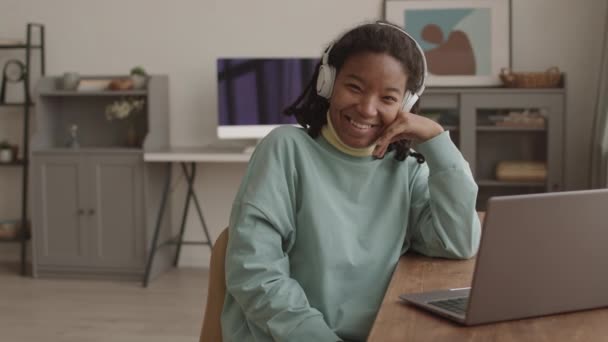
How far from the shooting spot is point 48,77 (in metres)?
5.11

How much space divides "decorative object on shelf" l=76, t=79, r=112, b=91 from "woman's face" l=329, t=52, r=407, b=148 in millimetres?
3842

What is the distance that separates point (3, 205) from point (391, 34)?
4.57 meters

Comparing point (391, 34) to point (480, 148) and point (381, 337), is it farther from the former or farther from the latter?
point (480, 148)

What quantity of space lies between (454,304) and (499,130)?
3.52 metres

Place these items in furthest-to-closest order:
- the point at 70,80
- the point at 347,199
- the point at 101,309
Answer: the point at 70,80 → the point at 101,309 → the point at 347,199

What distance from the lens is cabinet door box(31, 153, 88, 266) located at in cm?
499

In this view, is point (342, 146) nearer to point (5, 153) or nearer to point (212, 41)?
point (212, 41)

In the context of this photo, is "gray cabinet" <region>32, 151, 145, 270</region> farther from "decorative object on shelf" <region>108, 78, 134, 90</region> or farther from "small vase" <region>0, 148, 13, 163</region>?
"decorative object on shelf" <region>108, 78, 134, 90</region>

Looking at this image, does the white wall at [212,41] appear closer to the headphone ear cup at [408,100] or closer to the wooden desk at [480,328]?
the headphone ear cup at [408,100]

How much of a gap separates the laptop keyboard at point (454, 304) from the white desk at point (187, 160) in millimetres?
3381

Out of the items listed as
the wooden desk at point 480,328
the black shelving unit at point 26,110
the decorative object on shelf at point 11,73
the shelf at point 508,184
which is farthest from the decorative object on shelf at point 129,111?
the wooden desk at point 480,328

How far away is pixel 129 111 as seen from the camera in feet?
16.6

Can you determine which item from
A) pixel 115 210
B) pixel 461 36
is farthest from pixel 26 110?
pixel 461 36

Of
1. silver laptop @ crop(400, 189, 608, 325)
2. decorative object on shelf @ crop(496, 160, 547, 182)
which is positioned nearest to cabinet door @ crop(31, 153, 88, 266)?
decorative object on shelf @ crop(496, 160, 547, 182)
